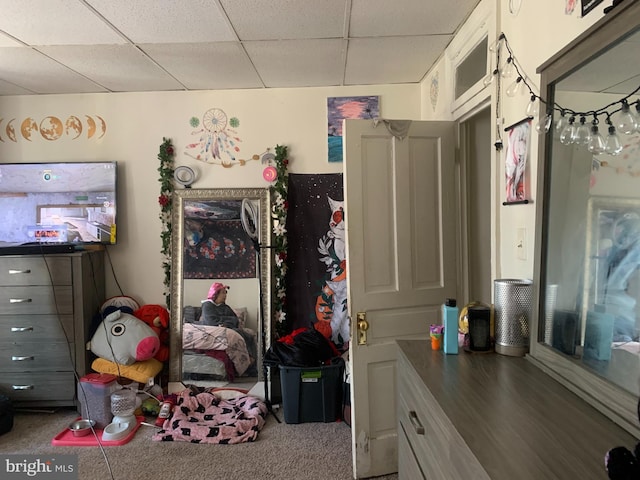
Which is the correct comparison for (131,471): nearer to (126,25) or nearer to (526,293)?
(526,293)

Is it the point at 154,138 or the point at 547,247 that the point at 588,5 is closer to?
the point at 547,247

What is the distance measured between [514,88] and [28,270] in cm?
337

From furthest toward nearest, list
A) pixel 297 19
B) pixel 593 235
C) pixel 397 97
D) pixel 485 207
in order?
pixel 397 97 → pixel 485 207 → pixel 297 19 → pixel 593 235

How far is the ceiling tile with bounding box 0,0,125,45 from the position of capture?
81.1 inches

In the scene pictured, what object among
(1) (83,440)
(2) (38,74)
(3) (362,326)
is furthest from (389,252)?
(2) (38,74)

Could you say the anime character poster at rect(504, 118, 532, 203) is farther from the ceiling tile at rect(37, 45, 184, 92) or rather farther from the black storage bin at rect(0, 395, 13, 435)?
the black storage bin at rect(0, 395, 13, 435)

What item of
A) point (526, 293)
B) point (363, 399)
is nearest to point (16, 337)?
point (363, 399)

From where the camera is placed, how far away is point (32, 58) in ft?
8.89

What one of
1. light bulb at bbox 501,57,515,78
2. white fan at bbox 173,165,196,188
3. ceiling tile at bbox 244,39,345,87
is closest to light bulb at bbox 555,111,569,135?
light bulb at bbox 501,57,515,78

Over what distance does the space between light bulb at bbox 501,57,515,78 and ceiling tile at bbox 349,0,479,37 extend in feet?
1.58

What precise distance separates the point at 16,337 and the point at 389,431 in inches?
109

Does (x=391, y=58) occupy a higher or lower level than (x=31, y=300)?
higher

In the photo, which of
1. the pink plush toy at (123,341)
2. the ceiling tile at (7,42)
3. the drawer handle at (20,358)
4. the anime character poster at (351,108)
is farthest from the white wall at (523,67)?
the drawer handle at (20,358)

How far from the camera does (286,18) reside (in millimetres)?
2234
